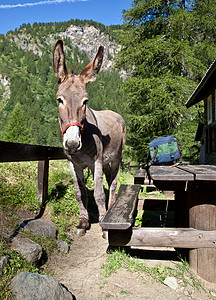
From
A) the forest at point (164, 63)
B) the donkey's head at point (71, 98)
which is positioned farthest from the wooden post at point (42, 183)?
the forest at point (164, 63)

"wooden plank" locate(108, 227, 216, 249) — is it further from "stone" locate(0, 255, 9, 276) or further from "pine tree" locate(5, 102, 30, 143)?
"pine tree" locate(5, 102, 30, 143)

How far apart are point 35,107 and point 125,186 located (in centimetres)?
11464

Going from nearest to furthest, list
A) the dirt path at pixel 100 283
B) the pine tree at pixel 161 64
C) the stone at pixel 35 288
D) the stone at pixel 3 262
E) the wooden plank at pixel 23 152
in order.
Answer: the stone at pixel 35 288 < the stone at pixel 3 262 < the dirt path at pixel 100 283 < the wooden plank at pixel 23 152 < the pine tree at pixel 161 64

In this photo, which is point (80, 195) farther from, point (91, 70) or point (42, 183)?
point (91, 70)

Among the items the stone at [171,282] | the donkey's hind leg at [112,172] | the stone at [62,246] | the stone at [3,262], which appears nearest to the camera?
the stone at [3,262]

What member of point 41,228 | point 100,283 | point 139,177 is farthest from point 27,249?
point 139,177

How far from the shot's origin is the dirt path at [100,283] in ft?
7.09

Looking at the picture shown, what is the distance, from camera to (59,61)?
3023 mm

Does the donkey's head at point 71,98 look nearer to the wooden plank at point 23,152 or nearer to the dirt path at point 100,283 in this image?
the wooden plank at point 23,152

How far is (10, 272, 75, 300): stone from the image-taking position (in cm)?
180

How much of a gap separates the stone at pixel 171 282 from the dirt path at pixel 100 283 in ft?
0.11

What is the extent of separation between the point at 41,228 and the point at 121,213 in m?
1.34

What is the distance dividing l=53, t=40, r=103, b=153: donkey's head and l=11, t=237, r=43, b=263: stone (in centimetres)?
121

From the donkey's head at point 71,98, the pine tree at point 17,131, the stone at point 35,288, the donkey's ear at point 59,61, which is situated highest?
the pine tree at point 17,131
